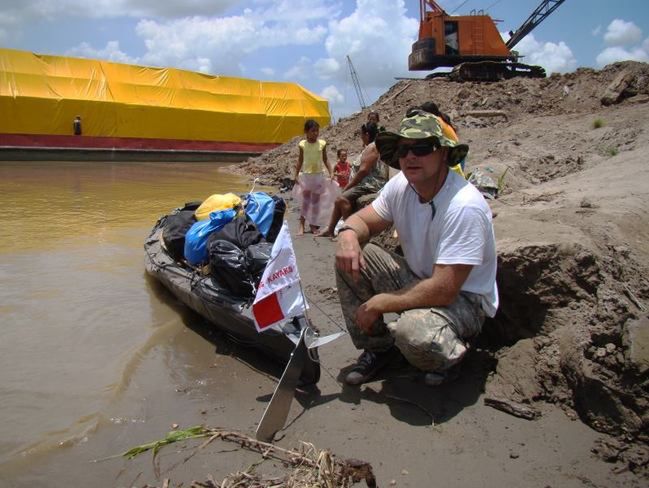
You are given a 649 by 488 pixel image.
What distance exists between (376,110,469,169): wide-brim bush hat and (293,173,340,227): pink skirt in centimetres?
507

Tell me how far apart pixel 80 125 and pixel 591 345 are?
22936 millimetres

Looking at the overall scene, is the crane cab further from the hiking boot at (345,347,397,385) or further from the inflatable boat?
the hiking boot at (345,347,397,385)

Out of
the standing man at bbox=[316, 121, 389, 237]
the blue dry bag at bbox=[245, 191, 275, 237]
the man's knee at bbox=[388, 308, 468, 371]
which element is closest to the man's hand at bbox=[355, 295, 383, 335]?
the man's knee at bbox=[388, 308, 468, 371]

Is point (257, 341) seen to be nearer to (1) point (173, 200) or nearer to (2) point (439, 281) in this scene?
(2) point (439, 281)

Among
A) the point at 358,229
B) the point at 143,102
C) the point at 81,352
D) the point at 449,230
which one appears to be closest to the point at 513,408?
the point at 449,230

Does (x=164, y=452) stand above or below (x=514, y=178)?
below

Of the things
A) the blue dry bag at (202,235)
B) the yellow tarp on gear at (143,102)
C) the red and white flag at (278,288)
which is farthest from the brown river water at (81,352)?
the yellow tarp on gear at (143,102)

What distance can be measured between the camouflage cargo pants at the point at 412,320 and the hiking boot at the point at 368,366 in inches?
4.4

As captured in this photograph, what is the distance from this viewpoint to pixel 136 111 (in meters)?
23.3

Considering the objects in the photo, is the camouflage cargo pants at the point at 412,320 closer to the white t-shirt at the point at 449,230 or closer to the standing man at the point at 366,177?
the white t-shirt at the point at 449,230

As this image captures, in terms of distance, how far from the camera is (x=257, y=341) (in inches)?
151

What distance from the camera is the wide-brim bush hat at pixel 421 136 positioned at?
279 centimetres

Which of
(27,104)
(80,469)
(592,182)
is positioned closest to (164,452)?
(80,469)

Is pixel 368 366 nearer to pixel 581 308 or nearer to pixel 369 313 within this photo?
pixel 369 313
